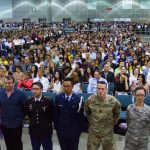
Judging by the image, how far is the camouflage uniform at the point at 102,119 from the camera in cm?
479

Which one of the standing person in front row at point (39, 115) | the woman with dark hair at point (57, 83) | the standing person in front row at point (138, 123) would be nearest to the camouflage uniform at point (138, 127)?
the standing person in front row at point (138, 123)

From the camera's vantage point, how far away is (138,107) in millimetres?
4652

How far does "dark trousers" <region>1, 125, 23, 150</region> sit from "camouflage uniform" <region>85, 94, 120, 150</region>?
1141mm

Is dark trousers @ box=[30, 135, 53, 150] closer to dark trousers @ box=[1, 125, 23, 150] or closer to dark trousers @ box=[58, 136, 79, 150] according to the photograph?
dark trousers @ box=[58, 136, 79, 150]

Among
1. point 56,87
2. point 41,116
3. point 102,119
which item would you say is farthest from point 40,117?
point 56,87

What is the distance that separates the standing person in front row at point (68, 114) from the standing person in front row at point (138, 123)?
2.32 feet

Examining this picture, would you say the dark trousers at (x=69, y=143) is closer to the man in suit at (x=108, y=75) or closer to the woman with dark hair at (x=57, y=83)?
the woman with dark hair at (x=57, y=83)

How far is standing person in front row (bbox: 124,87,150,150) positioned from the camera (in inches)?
182

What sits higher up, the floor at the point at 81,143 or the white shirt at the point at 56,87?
the white shirt at the point at 56,87

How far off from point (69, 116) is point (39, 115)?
0.45m

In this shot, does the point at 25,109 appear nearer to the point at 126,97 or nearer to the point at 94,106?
the point at 94,106

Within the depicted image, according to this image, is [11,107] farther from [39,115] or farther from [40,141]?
[40,141]

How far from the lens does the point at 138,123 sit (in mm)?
4668

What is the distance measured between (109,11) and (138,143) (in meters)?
45.8
